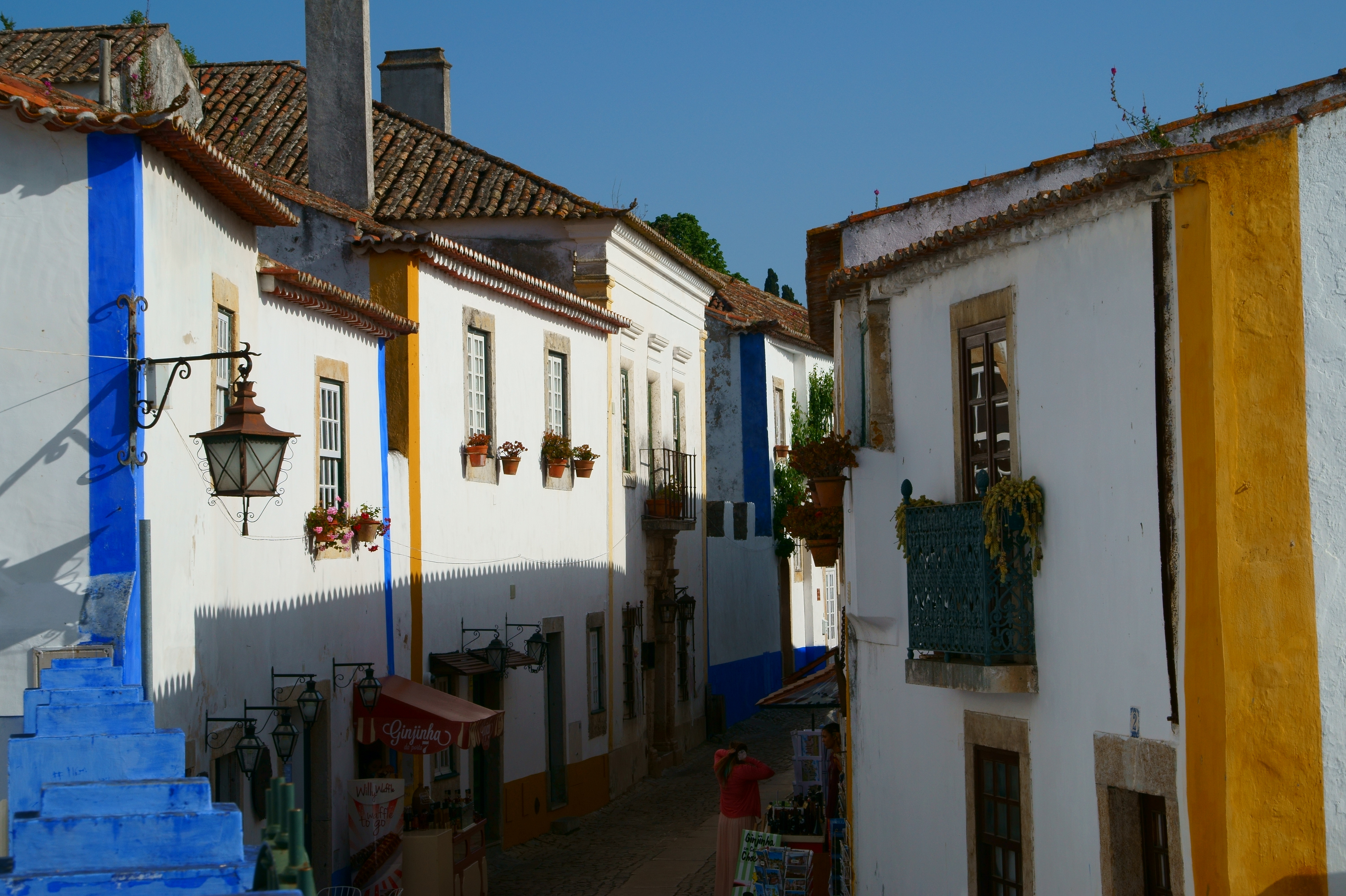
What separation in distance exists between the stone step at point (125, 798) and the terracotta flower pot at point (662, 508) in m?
17.7

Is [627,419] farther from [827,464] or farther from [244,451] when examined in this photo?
[244,451]

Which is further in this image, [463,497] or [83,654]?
[463,497]

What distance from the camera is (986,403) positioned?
32.4ft

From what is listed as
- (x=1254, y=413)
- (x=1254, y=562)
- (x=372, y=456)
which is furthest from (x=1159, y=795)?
(x=372, y=456)

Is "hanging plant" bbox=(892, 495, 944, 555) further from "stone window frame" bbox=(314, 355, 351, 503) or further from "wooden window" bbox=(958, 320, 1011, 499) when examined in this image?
"stone window frame" bbox=(314, 355, 351, 503)

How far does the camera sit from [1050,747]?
29.6ft

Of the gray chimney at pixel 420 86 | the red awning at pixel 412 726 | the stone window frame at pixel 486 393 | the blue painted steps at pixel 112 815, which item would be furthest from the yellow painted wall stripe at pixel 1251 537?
the gray chimney at pixel 420 86

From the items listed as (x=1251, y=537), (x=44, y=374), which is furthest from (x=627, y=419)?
(x=1251, y=537)

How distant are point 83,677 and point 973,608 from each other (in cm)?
516

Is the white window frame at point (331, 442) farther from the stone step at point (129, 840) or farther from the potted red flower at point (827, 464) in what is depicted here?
the stone step at point (129, 840)

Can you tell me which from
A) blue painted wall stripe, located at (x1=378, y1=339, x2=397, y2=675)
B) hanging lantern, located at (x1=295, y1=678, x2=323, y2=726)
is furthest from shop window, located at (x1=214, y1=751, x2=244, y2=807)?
blue painted wall stripe, located at (x1=378, y1=339, x2=397, y2=675)

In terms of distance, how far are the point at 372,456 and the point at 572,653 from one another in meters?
→ 6.11

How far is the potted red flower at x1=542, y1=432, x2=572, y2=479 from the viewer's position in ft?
61.9

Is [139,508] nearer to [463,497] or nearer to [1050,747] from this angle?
[1050,747]
